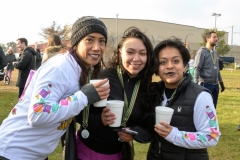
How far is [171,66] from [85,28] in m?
0.78

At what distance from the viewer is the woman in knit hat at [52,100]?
160 centimetres

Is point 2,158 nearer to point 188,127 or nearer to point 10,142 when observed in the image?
point 10,142

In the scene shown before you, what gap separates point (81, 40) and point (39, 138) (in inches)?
31.6

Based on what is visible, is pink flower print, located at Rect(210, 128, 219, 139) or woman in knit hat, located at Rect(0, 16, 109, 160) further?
pink flower print, located at Rect(210, 128, 219, 139)

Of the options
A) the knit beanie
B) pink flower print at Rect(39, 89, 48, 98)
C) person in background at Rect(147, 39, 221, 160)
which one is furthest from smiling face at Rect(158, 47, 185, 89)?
pink flower print at Rect(39, 89, 48, 98)

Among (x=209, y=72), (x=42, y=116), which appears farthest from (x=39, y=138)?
(x=209, y=72)

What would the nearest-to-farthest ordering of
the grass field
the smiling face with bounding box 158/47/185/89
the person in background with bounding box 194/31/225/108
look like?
the smiling face with bounding box 158/47/185/89
the grass field
the person in background with bounding box 194/31/225/108

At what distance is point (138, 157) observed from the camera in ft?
14.9

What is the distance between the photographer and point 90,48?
199 centimetres

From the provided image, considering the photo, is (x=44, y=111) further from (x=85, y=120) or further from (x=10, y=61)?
(x=10, y=61)

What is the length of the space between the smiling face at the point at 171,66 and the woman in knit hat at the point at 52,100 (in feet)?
1.91

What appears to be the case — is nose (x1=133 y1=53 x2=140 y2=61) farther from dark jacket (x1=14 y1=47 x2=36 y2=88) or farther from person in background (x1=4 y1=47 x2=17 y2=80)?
person in background (x1=4 y1=47 x2=17 y2=80)

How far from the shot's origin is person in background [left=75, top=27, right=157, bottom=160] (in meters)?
2.22

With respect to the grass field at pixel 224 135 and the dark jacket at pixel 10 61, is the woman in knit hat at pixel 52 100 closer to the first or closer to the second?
the grass field at pixel 224 135
